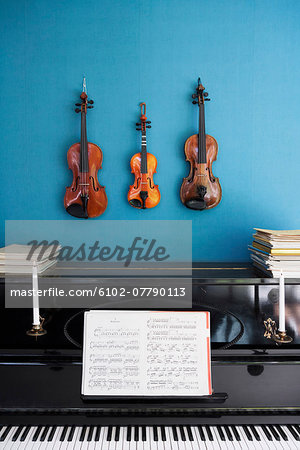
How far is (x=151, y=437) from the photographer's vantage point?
4.07 feet

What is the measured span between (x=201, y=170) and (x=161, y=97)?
1.76 ft

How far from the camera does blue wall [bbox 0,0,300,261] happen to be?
1896 millimetres

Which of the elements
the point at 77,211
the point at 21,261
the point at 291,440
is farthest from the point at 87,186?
the point at 291,440

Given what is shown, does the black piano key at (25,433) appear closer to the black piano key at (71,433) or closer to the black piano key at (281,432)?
the black piano key at (71,433)

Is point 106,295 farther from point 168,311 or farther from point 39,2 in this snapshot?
point 39,2

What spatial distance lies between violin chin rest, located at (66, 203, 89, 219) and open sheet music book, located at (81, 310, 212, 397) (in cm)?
66

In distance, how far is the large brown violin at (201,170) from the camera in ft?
5.94

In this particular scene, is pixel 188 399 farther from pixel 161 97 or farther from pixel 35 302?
pixel 161 97

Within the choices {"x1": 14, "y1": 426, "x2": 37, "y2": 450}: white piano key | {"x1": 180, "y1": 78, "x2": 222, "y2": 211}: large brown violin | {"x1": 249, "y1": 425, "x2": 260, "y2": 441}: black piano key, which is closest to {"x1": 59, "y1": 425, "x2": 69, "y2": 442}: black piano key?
{"x1": 14, "y1": 426, "x2": 37, "y2": 450}: white piano key

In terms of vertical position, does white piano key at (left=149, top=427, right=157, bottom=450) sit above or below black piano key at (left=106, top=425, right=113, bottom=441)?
below

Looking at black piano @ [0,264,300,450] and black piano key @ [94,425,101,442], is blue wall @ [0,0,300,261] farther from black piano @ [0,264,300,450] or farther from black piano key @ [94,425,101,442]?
black piano key @ [94,425,101,442]

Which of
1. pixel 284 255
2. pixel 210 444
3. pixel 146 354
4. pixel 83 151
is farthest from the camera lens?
pixel 83 151

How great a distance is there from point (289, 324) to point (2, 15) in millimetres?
2385

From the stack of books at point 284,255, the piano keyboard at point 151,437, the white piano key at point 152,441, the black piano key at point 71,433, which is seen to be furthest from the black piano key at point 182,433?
the stack of books at point 284,255
